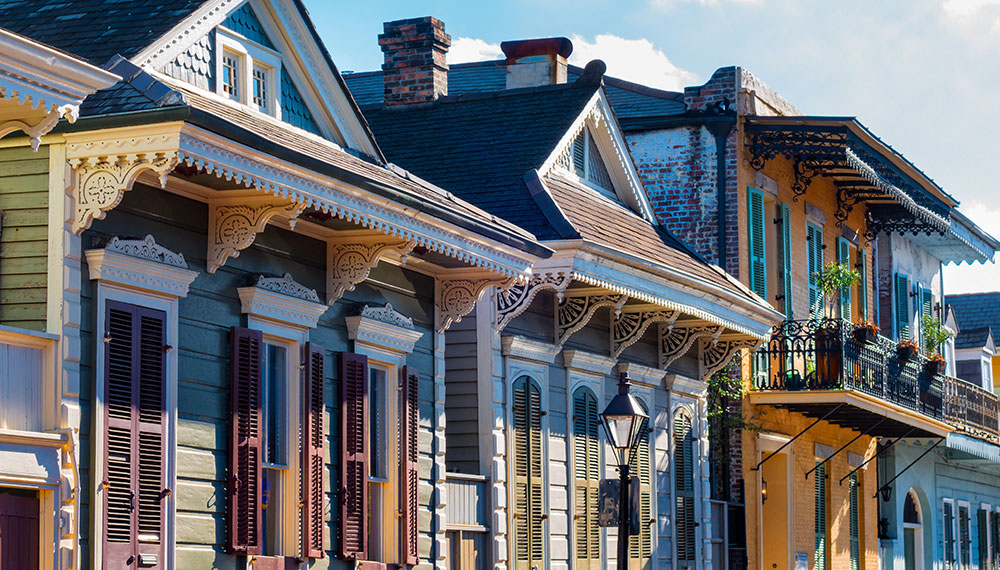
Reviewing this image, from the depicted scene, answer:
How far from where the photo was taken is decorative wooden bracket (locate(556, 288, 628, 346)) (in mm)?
17750

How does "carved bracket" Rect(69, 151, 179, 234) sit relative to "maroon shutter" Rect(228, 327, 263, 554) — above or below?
above

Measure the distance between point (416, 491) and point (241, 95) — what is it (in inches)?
143

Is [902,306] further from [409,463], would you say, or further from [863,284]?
[409,463]

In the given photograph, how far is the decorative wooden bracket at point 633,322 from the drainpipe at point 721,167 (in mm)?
4585

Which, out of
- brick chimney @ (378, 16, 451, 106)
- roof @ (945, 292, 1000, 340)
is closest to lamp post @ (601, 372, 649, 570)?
brick chimney @ (378, 16, 451, 106)

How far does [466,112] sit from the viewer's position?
19.9 m

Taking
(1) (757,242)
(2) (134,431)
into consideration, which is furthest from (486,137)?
(2) (134,431)

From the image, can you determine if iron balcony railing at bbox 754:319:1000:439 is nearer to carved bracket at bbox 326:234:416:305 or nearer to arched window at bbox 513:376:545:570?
arched window at bbox 513:376:545:570

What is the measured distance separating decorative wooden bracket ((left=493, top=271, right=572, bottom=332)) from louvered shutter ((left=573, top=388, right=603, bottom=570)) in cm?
205

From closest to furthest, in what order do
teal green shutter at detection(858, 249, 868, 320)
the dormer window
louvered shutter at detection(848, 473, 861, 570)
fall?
the dormer window < louvered shutter at detection(848, 473, 861, 570) < teal green shutter at detection(858, 249, 868, 320)

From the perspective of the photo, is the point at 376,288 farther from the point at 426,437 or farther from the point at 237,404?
the point at 237,404

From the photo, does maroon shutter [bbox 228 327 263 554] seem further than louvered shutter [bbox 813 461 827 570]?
No

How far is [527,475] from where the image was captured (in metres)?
17.4

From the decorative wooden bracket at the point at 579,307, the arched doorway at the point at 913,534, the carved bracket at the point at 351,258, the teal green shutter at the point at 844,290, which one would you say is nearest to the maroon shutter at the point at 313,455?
the carved bracket at the point at 351,258
